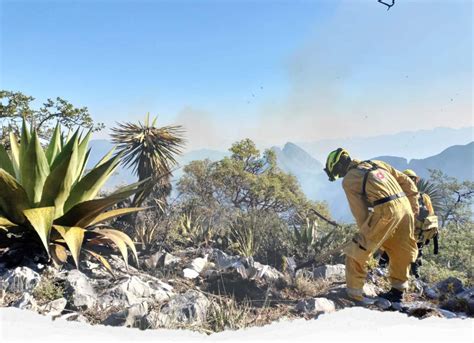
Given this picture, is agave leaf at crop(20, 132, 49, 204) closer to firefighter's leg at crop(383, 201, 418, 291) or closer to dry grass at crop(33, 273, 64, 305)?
dry grass at crop(33, 273, 64, 305)

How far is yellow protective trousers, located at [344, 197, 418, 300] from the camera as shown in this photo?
11.4 ft

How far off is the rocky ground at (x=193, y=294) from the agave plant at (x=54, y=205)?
262mm

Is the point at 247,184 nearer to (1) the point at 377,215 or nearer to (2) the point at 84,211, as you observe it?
(1) the point at 377,215

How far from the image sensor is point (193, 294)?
2.88 m

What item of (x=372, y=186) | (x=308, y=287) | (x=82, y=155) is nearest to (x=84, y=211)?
(x=82, y=155)

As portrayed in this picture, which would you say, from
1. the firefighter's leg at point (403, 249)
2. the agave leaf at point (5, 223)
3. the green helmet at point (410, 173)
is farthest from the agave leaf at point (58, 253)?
the green helmet at point (410, 173)

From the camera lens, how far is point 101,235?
3.50m

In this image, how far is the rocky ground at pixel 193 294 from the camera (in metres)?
2.53

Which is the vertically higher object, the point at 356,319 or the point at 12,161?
the point at 12,161

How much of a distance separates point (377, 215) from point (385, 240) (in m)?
0.36

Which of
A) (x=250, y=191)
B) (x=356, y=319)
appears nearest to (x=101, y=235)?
(x=356, y=319)

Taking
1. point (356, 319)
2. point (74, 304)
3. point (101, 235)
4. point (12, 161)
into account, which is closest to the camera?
point (356, 319)

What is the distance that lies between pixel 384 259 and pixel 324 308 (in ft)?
5.07

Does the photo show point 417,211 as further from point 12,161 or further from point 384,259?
point 12,161
